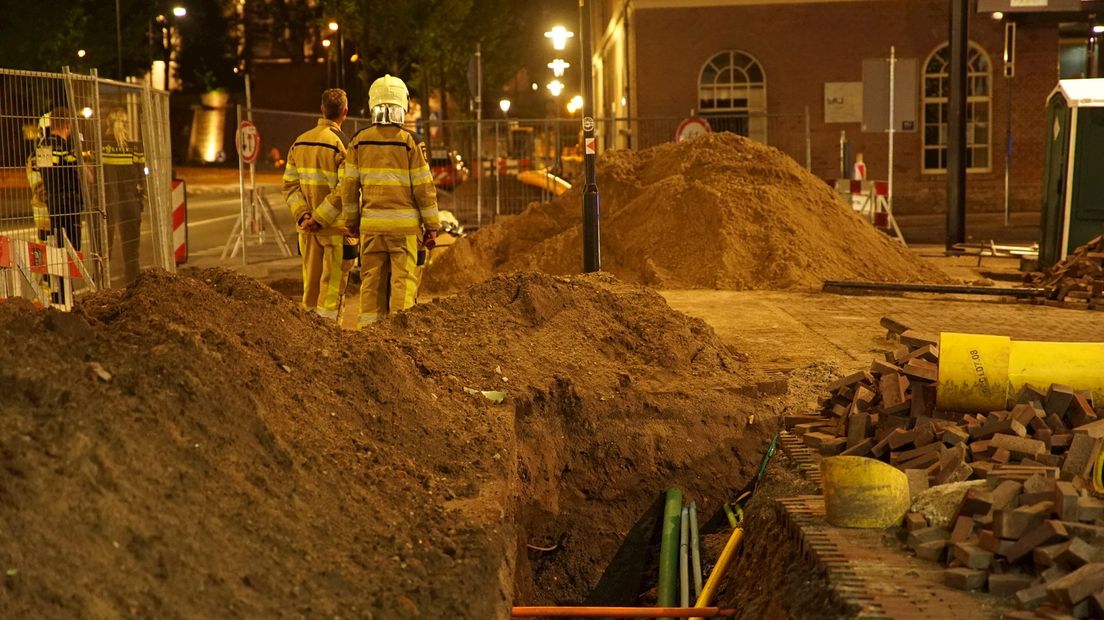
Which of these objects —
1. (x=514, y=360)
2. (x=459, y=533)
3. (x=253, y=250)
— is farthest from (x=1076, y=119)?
(x=459, y=533)

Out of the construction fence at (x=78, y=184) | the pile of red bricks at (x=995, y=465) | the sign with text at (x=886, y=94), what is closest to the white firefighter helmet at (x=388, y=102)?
the construction fence at (x=78, y=184)

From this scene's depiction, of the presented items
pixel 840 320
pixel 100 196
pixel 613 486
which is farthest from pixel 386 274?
pixel 840 320

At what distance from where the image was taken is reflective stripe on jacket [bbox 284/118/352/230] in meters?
9.83

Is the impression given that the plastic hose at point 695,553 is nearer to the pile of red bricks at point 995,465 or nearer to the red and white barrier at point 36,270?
the pile of red bricks at point 995,465

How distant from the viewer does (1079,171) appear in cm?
1612

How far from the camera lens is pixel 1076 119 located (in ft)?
52.8

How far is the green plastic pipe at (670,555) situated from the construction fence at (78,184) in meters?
4.79

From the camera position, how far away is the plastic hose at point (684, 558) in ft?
21.5

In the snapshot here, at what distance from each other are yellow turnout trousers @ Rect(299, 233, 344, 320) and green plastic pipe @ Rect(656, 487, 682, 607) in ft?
11.0

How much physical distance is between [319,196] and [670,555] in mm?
4454

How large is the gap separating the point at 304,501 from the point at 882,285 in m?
10.1

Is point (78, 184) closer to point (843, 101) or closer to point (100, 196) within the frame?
point (100, 196)

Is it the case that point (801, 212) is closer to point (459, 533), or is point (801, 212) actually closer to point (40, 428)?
point (459, 533)

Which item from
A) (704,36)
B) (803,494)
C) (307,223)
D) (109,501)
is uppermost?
(704,36)
